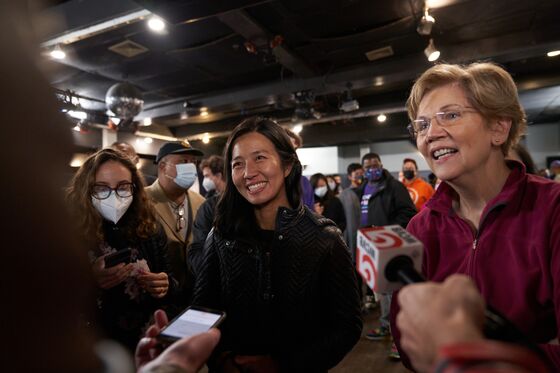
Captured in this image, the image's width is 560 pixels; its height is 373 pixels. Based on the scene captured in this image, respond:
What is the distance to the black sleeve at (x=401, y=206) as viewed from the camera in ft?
11.7

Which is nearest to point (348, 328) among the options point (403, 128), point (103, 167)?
point (103, 167)

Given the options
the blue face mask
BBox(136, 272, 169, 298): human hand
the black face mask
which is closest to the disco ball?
the blue face mask

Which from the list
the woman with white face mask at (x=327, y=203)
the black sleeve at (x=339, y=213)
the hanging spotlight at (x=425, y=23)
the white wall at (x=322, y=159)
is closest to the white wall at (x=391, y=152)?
the white wall at (x=322, y=159)

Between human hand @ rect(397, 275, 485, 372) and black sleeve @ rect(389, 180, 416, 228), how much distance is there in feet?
10.1

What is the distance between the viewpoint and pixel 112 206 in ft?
6.04

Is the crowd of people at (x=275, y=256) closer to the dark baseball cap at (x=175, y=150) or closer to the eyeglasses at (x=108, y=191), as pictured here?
the eyeglasses at (x=108, y=191)

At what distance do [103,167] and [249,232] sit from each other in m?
0.95

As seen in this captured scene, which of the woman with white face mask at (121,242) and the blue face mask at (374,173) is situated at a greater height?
the blue face mask at (374,173)

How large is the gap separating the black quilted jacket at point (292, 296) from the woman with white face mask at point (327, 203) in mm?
3077

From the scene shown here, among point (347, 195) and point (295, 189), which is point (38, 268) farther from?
point (347, 195)

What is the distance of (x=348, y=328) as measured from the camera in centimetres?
134

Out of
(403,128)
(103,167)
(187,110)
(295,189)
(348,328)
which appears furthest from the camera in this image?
(403,128)

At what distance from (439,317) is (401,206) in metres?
3.22

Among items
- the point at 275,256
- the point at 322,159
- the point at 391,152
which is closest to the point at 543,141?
the point at 391,152
